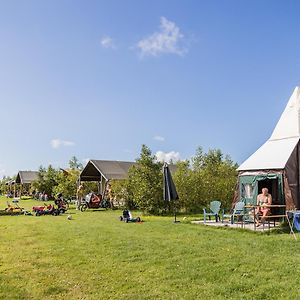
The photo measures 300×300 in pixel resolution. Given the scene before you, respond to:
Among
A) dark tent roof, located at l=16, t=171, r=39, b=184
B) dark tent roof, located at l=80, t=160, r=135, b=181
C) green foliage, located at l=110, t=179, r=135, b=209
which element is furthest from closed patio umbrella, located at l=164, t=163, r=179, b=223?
dark tent roof, located at l=16, t=171, r=39, b=184

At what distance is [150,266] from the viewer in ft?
25.3

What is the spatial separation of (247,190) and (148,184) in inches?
251

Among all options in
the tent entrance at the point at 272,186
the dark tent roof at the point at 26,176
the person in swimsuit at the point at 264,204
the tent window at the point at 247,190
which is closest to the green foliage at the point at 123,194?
the tent window at the point at 247,190

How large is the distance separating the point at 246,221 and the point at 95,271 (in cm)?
927

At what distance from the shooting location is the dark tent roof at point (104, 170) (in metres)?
30.3

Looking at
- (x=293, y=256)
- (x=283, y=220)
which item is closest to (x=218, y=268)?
(x=293, y=256)

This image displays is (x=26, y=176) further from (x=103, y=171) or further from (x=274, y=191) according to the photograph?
(x=274, y=191)

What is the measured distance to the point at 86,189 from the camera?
35281 mm

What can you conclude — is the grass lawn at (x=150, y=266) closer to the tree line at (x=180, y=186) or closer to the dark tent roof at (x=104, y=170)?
the tree line at (x=180, y=186)

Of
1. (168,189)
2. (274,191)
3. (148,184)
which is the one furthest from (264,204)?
(148,184)

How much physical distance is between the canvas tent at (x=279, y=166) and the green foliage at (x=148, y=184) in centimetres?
521

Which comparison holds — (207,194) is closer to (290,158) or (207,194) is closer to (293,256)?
(290,158)

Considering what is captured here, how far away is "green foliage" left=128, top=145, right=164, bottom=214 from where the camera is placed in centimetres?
2106

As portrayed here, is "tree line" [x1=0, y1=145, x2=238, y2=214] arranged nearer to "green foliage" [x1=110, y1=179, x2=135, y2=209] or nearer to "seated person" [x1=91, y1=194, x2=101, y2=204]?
"green foliage" [x1=110, y1=179, x2=135, y2=209]
